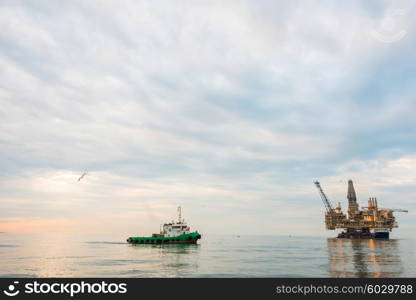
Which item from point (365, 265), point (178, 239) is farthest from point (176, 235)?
point (365, 265)

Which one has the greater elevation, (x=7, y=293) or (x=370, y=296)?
(x=7, y=293)

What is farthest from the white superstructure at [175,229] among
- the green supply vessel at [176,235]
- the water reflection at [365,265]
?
the water reflection at [365,265]

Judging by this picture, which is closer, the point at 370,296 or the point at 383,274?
the point at 370,296

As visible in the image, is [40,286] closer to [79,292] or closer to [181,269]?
[79,292]

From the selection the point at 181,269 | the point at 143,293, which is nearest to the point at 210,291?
the point at 143,293

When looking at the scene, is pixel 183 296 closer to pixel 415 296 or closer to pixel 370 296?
pixel 370 296

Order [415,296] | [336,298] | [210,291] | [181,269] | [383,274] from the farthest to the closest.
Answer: [181,269] < [383,274] < [210,291] < [336,298] < [415,296]

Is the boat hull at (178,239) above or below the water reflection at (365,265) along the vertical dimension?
above

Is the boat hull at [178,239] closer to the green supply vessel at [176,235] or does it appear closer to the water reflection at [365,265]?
the green supply vessel at [176,235]

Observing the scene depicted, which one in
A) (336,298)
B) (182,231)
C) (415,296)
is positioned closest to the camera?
(415,296)

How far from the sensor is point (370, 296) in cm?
3572

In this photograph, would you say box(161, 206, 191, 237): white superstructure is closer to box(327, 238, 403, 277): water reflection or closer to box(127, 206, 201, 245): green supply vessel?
box(127, 206, 201, 245): green supply vessel

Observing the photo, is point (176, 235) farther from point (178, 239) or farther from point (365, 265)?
point (365, 265)

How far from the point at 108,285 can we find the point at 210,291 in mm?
11134
